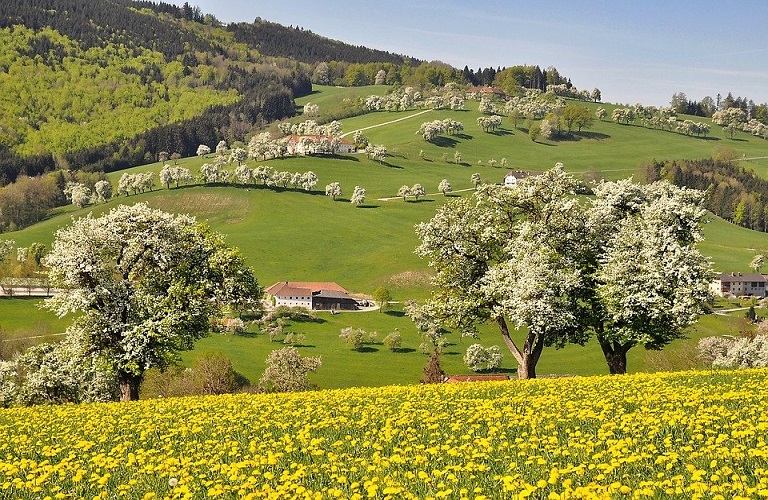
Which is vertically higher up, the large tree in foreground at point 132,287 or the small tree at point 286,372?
the large tree in foreground at point 132,287

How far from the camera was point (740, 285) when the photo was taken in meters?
164

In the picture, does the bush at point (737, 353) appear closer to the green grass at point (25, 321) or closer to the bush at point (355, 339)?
the bush at point (355, 339)

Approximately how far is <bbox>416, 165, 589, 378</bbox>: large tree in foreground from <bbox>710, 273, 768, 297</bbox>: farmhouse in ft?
454

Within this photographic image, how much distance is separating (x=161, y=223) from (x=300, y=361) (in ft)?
188

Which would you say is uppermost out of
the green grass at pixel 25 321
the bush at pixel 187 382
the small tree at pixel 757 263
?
the small tree at pixel 757 263

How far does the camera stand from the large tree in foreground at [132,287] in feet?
127

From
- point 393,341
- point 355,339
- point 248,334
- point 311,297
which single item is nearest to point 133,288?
point 355,339

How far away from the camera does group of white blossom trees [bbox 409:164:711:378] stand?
3938cm

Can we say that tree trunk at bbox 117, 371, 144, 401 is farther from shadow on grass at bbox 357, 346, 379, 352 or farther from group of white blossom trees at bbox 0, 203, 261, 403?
shadow on grass at bbox 357, 346, 379, 352

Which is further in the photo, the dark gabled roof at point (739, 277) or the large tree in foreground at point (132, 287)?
the dark gabled roof at point (739, 277)

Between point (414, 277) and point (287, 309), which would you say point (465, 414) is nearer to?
point (287, 309)

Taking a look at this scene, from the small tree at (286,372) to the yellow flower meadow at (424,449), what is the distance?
212 ft

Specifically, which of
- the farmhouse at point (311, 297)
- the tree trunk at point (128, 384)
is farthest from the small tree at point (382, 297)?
the tree trunk at point (128, 384)

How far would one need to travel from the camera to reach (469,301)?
141 feet
